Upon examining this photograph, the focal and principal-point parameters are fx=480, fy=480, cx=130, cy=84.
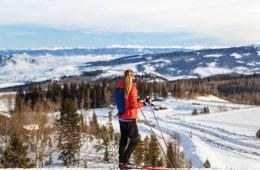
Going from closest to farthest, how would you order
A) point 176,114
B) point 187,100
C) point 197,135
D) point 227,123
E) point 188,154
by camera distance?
point 188,154 < point 197,135 < point 227,123 < point 176,114 < point 187,100

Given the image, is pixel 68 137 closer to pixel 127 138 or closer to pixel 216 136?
pixel 216 136

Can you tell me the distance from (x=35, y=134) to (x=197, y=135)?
41.0m

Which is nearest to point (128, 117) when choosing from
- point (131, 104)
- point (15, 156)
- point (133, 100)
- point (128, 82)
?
point (131, 104)

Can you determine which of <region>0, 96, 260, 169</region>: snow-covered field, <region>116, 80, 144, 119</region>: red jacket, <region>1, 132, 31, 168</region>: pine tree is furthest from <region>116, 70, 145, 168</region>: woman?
<region>1, 132, 31, 168</region>: pine tree

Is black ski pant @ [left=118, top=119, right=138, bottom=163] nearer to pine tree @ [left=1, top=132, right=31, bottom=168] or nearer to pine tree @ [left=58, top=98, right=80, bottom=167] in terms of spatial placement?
→ pine tree @ [left=1, top=132, right=31, bottom=168]

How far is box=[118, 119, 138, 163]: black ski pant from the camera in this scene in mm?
12695

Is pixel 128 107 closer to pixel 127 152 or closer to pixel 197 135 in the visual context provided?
pixel 127 152

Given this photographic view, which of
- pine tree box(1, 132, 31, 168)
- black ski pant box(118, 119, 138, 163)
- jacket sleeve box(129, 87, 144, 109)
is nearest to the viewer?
jacket sleeve box(129, 87, 144, 109)

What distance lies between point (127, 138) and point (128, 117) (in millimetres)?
701

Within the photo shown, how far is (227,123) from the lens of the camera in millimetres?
103938

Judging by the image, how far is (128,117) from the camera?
41.3 feet

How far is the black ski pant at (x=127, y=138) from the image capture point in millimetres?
12695

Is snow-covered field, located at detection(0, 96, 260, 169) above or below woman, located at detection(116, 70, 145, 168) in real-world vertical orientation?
below

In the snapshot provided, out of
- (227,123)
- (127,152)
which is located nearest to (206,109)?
(227,123)
